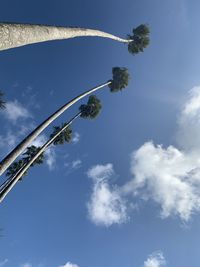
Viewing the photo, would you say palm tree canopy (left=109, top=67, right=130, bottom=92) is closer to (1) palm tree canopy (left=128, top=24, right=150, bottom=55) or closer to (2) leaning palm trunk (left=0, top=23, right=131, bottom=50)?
(1) palm tree canopy (left=128, top=24, right=150, bottom=55)

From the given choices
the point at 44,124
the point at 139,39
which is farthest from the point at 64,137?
the point at 44,124

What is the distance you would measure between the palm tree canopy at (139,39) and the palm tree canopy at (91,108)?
6.69 m

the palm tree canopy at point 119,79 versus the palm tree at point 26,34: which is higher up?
the palm tree canopy at point 119,79

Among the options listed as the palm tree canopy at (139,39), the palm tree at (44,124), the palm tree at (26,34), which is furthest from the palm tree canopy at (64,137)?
the palm tree at (26,34)

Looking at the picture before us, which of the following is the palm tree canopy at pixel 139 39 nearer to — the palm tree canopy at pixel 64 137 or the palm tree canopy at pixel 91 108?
the palm tree canopy at pixel 91 108

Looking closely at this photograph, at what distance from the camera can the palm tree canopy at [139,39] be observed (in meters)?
37.9

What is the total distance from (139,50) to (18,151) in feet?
79.6

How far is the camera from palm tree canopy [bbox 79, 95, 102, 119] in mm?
35375

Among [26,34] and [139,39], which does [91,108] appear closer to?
[139,39]

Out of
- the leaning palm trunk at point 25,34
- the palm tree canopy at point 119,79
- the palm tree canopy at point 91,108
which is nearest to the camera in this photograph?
the leaning palm trunk at point 25,34

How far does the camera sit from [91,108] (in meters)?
35.8

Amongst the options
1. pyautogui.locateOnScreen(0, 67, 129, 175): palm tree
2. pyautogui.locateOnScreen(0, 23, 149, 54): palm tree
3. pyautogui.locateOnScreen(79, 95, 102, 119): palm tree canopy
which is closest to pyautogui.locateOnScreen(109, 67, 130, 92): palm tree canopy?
pyautogui.locateOnScreen(0, 67, 129, 175): palm tree

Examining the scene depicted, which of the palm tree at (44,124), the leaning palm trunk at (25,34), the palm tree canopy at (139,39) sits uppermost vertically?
the palm tree canopy at (139,39)

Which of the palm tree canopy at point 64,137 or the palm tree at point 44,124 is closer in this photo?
the palm tree at point 44,124
